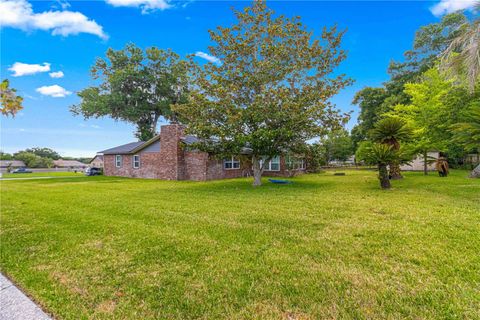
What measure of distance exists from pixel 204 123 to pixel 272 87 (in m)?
4.04

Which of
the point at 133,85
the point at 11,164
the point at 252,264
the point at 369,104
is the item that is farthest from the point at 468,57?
the point at 11,164

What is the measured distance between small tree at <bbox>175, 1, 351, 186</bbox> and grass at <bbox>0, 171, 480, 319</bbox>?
657 centimetres

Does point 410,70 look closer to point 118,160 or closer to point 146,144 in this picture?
point 146,144

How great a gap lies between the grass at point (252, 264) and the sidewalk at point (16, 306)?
3.7 inches

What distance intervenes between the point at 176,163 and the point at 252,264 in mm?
15502

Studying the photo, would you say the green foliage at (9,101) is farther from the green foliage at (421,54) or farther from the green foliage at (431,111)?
the green foliage at (421,54)

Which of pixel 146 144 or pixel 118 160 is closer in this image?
pixel 146 144

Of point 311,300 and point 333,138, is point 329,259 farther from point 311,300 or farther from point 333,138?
point 333,138

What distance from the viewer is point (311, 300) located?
7.97 feet

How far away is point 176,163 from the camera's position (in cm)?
1791

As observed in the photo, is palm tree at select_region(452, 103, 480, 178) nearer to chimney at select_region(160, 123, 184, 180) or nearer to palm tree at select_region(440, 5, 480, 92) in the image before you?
palm tree at select_region(440, 5, 480, 92)

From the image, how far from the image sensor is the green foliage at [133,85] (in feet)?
94.1

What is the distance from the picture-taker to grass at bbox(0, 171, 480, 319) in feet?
7.75

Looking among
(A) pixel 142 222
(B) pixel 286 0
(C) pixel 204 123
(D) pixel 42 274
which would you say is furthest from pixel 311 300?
(B) pixel 286 0
